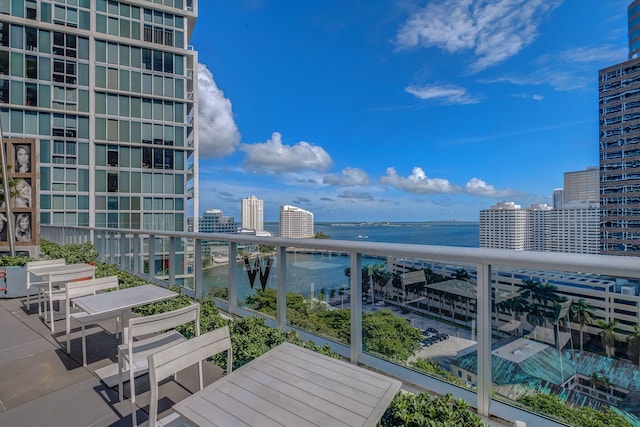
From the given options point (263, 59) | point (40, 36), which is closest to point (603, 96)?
point (263, 59)

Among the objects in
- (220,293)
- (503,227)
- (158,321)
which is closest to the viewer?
(158,321)

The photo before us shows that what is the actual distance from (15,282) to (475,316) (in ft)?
24.7

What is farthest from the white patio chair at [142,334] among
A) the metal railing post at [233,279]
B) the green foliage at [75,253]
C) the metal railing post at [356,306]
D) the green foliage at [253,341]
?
the green foliage at [75,253]

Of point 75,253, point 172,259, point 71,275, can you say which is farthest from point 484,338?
point 75,253

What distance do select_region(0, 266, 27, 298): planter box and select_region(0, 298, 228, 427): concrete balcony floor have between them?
224 cm

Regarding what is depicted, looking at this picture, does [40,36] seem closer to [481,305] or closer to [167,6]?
[167,6]

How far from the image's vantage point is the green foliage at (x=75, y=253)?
7.27 metres

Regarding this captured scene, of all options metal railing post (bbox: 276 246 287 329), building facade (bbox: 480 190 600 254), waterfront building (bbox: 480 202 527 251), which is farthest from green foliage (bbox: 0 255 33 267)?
building facade (bbox: 480 190 600 254)

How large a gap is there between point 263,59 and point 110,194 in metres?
20.8

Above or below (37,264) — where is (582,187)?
above

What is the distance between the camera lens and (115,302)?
313 cm

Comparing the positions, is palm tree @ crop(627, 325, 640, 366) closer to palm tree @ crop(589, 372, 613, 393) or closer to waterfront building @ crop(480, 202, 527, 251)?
palm tree @ crop(589, 372, 613, 393)

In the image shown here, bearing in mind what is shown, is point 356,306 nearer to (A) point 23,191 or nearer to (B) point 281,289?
(B) point 281,289

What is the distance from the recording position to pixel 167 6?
84.2 feet
